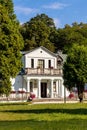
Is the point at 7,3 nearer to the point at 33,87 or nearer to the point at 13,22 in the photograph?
the point at 13,22

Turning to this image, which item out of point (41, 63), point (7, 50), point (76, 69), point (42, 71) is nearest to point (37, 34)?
point (41, 63)

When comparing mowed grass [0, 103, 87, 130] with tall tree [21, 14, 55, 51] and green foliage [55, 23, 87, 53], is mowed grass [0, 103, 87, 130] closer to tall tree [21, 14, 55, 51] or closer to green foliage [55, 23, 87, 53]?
tall tree [21, 14, 55, 51]

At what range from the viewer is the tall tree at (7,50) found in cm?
3684

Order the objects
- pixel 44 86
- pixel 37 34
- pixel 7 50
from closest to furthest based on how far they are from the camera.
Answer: pixel 7 50
pixel 44 86
pixel 37 34

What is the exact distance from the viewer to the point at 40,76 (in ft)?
217

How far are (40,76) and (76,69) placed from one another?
44.2ft

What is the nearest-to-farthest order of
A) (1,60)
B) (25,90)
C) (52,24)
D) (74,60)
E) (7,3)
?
(1,60), (7,3), (74,60), (25,90), (52,24)

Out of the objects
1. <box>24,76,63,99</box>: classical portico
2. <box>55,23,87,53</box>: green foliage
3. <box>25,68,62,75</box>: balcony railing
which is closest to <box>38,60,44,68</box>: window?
<box>25,68,62,75</box>: balcony railing

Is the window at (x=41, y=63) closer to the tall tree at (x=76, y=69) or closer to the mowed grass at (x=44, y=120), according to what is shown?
the tall tree at (x=76, y=69)

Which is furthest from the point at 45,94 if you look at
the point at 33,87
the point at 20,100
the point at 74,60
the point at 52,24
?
the point at 52,24

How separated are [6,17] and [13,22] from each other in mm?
1913

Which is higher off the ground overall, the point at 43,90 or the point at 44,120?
the point at 43,90

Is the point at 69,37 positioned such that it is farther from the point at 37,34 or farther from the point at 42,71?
the point at 42,71

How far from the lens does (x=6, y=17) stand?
37250 millimetres
